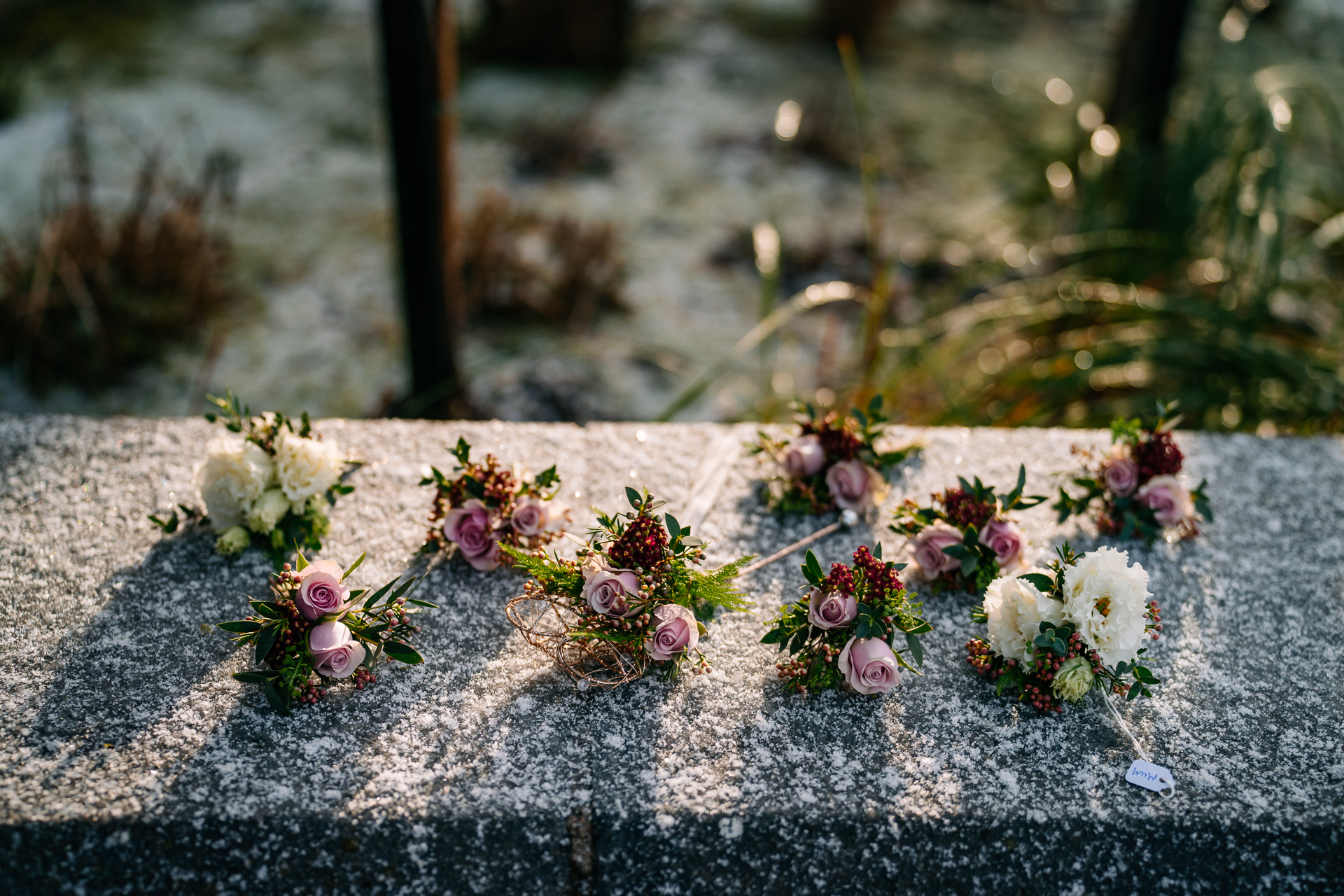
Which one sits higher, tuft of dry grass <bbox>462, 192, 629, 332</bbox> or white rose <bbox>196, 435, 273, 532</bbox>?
white rose <bbox>196, 435, 273, 532</bbox>

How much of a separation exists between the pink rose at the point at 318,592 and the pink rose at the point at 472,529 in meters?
0.17

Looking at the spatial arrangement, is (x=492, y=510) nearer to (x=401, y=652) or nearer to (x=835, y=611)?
(x=401, y=652)

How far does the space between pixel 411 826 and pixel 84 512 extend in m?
0.66

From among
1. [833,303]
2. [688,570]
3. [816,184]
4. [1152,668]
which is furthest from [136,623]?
[816,184]

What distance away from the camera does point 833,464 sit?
1251 mm

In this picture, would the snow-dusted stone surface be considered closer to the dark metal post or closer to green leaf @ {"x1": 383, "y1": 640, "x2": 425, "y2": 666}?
green leaf @ {"x1": 383, "y1": 640, "x2": 425, "y2": 666}

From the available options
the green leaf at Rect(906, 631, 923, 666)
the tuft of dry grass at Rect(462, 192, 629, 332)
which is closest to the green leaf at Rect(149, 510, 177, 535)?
the green leaf at Rect(906, 631, 923, 666)

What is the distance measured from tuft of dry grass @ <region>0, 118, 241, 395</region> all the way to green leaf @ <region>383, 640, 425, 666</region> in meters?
1.65

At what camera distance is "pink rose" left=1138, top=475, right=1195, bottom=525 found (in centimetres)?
121

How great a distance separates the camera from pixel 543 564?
103 centimetres

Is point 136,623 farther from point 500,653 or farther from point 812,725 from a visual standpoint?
point 812,725

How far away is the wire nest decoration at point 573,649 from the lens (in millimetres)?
997

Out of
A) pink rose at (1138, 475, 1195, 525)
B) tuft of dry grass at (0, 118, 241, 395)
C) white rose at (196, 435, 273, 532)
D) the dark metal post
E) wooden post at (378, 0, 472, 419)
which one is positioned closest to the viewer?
white rose at (196, 435, 273, 532)

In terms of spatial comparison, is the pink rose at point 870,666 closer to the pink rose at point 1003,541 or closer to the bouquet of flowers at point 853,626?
the bouquet of flowers at point 853,626
